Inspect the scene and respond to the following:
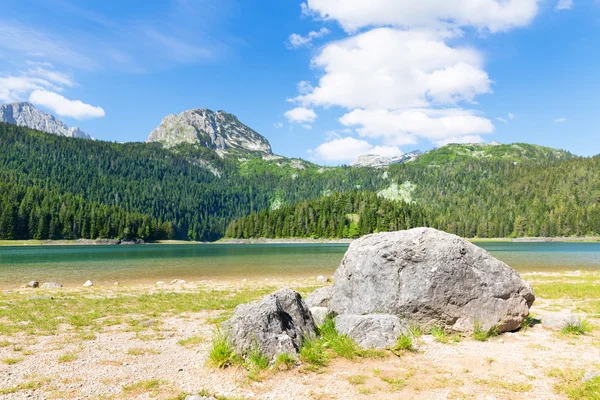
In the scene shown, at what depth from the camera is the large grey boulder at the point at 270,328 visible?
10.9m

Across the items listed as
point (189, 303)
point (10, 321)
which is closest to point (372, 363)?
point (189, 303)

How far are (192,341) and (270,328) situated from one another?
4.48 meters

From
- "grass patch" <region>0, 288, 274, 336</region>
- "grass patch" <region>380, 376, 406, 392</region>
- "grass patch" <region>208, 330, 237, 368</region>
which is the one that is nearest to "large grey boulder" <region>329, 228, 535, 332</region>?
"grass patch" <region>380, 376, 406, 392</region>

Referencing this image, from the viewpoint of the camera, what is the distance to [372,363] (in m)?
10.9

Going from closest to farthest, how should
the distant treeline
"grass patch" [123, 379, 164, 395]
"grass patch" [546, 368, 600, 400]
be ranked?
1. "grass patch" [546, 368, 600, 400]
2. "grass patch" [123, 379, 164, 395]
3. the distant treeline

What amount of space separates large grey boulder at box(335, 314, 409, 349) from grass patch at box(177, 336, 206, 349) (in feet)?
18.1

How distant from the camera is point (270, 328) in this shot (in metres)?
11.2

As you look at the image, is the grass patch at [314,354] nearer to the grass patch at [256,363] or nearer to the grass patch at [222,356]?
the grass patch at [256,363]

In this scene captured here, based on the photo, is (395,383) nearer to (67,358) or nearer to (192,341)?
(192,341)

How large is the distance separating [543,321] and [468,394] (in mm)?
9862

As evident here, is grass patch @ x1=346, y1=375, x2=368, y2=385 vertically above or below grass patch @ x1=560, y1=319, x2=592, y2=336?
below

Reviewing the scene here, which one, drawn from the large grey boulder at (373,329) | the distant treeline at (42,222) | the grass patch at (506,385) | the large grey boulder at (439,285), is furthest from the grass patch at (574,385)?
the distant treeline at (42,222)

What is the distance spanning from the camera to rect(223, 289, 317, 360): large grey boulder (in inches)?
428

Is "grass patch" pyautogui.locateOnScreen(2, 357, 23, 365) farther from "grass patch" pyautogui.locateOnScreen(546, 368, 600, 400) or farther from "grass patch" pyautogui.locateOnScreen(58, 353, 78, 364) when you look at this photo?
"grass patch" pyautogui.locateOnScreen(546, 368, 600, 400)
